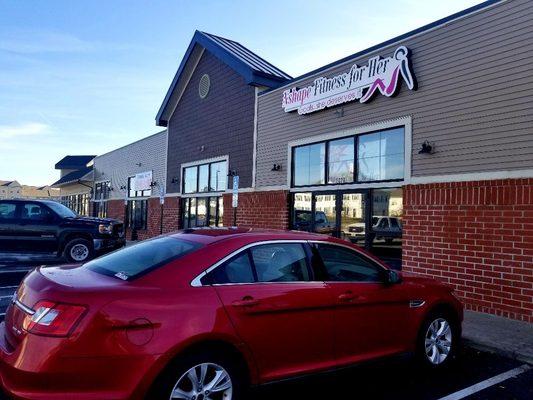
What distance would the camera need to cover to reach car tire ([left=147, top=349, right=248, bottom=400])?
10.6ft

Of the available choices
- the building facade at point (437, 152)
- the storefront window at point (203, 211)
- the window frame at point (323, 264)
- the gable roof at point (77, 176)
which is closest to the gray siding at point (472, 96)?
the building facade at point (437, 152)

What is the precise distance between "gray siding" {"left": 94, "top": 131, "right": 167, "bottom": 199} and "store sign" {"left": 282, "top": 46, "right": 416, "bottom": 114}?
991 cm

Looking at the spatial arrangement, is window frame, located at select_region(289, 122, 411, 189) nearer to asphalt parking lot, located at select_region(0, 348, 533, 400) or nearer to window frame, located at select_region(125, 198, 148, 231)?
asphalt parking lot, located at select_region(0, 348, 533, 400)

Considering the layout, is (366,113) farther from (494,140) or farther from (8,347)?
(8,347)

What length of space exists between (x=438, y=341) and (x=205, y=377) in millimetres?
2928

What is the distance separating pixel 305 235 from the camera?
4.55m

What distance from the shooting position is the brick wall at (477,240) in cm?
739

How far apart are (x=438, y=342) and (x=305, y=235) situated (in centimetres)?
205

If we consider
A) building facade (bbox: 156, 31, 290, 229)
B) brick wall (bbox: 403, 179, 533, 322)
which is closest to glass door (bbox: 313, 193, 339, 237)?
brick wall (bbox: 403, 179, 533, 322)

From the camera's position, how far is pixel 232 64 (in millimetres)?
15422

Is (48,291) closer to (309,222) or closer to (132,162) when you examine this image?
(309,222)

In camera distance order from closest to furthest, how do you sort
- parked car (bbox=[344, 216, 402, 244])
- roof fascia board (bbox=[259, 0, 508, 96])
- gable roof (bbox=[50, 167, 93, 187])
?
1. roof fascia board (bbox=[259, 0, 508, 96])
2. parked car (bbox=[344, 216, 402, 244])
3. gable roof (bbox=[50, 167, 93, 187])

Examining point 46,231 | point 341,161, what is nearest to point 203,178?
point 46,231

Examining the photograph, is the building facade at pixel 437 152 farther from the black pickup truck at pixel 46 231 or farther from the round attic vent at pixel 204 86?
the black pickup truck at pixel 46 231
